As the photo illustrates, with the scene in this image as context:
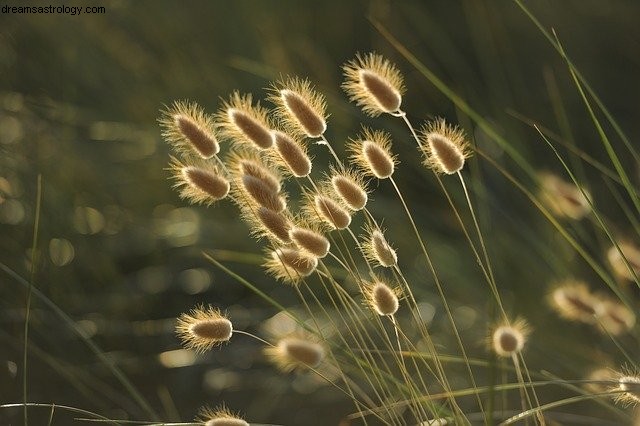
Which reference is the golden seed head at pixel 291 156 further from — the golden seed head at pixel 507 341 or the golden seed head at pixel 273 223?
the golden seed head at pixel 507 341

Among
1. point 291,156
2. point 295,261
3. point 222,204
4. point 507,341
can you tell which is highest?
point 222,204

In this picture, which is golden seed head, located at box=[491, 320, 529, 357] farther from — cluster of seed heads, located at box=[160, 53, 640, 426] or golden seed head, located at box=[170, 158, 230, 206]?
golden seed head, located at box=[170, 158, 230, 206]

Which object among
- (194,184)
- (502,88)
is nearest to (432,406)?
(194,184)

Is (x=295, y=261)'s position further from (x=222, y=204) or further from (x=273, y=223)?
(x=222, y=204)

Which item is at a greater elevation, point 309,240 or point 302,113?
point 302,113

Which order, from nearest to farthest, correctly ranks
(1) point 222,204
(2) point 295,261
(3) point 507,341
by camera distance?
(3) point 507,341 → (2) point 295,261 → (1) point 222,204

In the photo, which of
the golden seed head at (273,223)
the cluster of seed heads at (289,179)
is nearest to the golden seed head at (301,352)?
the cluster of seed heads at (289,179)

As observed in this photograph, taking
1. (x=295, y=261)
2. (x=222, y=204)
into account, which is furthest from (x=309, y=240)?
(x=222, y=204)
